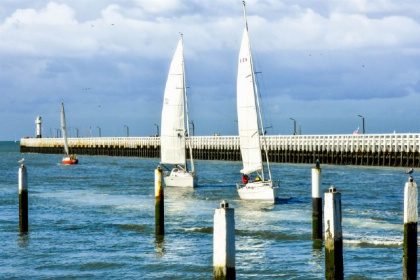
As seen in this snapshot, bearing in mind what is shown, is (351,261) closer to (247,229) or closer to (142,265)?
(142,265)

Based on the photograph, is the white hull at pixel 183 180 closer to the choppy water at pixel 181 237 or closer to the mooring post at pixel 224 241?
the choppy water at pixel 181 237

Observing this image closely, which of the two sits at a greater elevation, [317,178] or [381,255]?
[317,178]

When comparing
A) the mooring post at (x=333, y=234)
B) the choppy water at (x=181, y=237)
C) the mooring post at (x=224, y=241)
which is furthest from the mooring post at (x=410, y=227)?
the mooring post at (x=224, y=241)

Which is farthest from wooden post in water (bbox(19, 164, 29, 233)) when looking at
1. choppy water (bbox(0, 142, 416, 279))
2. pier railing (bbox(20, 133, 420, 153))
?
pier railing (bbox(20, 133, 420, 153))

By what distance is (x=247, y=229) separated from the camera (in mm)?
32562

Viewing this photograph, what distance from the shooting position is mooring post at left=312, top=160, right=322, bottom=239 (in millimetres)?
25252

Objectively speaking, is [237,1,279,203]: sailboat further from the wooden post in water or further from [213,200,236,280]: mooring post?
[213,200,236,280]: mooring post

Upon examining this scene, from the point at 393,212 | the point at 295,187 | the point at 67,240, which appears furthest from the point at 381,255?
the point at 295,187

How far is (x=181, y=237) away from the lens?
30281mm

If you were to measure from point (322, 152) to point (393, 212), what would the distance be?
51596mm

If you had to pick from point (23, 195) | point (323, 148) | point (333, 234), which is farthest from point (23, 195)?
point (323, 148)

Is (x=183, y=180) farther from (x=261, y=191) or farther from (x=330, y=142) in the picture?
(x=330, y=142)

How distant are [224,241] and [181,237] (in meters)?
15.1

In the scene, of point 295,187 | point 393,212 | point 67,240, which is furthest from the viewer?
point 295,187
